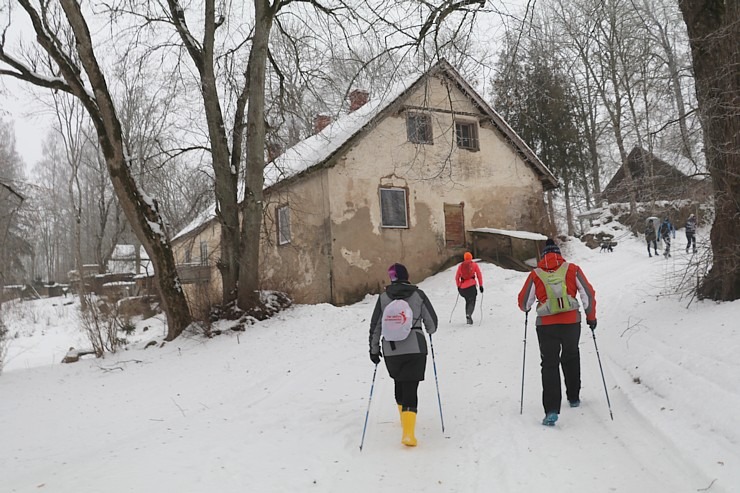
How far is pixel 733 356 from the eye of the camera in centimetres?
548

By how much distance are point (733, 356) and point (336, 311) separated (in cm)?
905

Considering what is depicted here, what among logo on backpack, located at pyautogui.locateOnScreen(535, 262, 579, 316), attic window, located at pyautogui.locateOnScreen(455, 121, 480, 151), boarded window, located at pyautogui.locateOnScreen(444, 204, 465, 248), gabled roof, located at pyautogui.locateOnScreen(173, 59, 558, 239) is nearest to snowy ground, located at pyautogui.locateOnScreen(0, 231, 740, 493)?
logo on backpack, located at pyautogui.locateOnScreen(535, 262, 579, 316)

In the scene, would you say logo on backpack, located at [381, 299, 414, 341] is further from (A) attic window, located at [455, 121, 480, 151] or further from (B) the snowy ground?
(A) attic window, located at [455, 121, 480, 151]

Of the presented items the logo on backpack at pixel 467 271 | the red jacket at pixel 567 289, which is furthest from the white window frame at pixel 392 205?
the red jacket at pixel 567 289

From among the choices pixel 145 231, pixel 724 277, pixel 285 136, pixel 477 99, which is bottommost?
pixel 724 277

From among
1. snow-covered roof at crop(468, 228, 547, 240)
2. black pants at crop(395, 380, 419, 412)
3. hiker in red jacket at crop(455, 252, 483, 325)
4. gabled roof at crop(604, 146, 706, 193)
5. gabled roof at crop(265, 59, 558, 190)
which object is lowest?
black pants at crop(395, 380, 419, 412)

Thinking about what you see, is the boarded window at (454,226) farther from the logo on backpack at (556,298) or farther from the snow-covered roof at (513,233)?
the logo on backpack at (556,298)

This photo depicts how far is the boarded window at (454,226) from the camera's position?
1970cm

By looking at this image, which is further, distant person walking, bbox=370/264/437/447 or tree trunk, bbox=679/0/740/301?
tree trunk, bbox=679/0/740/301

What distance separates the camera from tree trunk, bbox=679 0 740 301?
720 cm

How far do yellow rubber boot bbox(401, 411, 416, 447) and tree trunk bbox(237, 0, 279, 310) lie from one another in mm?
8416

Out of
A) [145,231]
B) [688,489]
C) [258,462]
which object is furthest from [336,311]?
[688,489]

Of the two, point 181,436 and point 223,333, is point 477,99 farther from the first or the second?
point 181,436

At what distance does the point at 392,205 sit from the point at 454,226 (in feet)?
8.86
